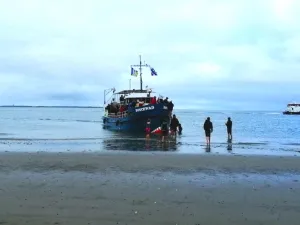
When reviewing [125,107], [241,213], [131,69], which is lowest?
[241,213]

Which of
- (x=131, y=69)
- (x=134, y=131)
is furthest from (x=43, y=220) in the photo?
(x=131, y=69)

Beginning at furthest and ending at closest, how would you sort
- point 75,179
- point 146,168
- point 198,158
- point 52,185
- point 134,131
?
point 134,131, point 198,158, point 146,168, point 75,179, point 52,185

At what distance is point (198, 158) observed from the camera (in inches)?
627

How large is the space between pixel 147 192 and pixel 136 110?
27165 mm

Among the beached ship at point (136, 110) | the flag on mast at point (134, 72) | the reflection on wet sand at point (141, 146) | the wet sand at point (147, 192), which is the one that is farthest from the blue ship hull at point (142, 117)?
the wet sand at point (147, 192)

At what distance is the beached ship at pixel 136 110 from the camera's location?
35688 millimetres

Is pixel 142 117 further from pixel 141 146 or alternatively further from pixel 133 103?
pixel 141 146

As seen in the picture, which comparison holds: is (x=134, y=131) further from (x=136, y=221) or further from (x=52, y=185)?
(x=136, y=221)

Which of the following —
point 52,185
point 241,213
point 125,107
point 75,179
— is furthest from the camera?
point 125,107

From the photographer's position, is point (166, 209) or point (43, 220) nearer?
point (43, 220)

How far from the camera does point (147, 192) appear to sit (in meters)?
9.37

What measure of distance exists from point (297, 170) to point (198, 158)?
394cm

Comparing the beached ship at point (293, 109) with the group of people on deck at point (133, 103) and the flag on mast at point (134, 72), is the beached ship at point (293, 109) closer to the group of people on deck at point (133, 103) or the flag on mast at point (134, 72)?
the flag on mast at point (134, 72)

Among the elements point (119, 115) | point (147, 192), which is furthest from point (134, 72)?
point (147, 192)
